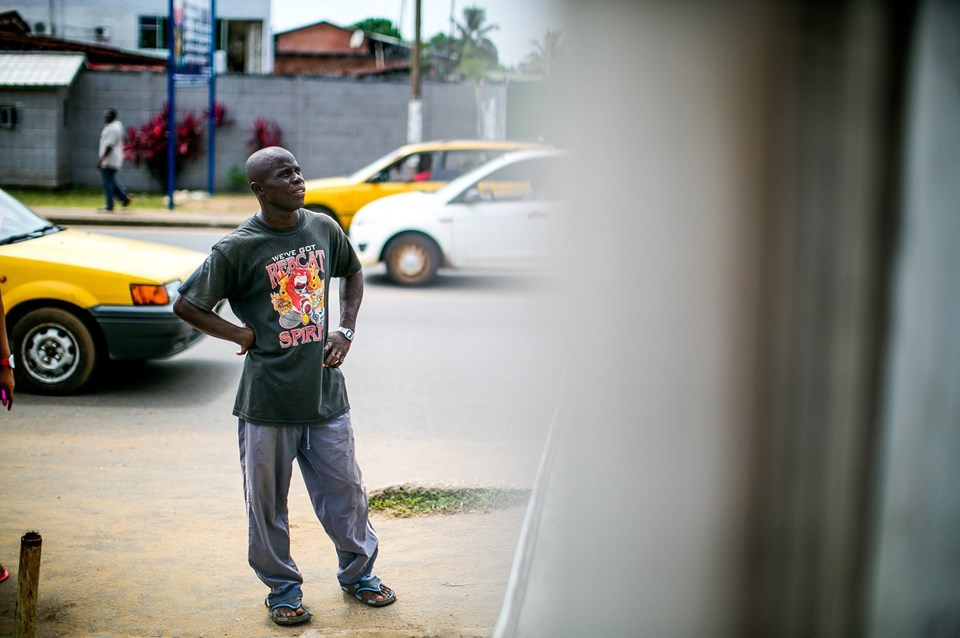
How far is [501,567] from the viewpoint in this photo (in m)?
3.24

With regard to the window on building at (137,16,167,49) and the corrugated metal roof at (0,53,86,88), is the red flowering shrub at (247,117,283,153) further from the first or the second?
the window on building at (137,16,167,49)

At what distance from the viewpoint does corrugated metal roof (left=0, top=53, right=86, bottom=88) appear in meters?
16.5

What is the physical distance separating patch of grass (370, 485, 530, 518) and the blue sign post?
12381mm

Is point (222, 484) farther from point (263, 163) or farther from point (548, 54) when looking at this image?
point (548, 54)

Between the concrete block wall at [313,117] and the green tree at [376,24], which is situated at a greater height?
the green tree at [376,24]

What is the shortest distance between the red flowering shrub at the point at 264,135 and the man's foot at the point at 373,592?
15842 mm

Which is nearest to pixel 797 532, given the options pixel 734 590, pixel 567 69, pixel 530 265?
pixel 734 590

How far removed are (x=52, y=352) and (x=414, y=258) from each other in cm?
459

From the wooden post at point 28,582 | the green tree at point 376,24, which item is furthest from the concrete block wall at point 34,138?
the wooden post at point 28,582

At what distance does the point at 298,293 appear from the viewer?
299cm

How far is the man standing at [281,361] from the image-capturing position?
2934 millimetres

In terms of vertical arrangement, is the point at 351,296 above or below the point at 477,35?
below

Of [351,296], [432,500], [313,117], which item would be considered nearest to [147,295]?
[432,500]

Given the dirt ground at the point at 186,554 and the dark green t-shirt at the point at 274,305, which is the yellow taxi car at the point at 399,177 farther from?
the dark green t-shirt at the point at 274,305
